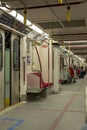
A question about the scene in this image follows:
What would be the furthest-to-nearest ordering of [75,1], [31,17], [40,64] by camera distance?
1. [40,64]
2. [31,17]
3. [75,1]

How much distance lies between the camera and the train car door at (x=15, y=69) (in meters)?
6.61

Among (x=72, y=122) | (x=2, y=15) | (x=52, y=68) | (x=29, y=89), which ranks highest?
(x=2, y=15)

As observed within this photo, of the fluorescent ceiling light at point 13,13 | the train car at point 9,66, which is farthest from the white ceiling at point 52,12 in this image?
the train car at point 9,66

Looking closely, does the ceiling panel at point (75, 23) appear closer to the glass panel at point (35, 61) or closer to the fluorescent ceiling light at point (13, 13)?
the fluorescent ceiling light at point (13, 13)

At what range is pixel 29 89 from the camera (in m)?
7.40

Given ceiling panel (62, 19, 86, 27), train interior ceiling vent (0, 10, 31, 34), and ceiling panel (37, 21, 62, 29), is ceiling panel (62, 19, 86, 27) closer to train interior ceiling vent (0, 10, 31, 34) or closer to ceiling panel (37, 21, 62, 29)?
ceiling panel (37, 21, 62, 29)

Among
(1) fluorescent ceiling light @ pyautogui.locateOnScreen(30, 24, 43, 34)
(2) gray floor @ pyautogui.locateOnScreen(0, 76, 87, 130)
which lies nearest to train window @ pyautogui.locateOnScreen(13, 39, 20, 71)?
(1) fluorescent ceiling light @ pyautogui.locateOnScreen(30, 24, 43, 34)

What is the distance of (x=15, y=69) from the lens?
22.3ft

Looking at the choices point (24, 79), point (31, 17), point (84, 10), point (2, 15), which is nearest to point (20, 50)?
point (24, 79)

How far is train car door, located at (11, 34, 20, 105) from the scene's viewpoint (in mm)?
6613

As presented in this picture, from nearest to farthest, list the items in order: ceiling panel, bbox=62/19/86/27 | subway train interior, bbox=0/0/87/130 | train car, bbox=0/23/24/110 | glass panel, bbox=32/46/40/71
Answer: subway train interior, bbox=0/0/87/130 < train car, bbox=0/23/24/110 < ceiling panel, bbox=62/19/86/27 < glass panel, bbox=32/46/40/71

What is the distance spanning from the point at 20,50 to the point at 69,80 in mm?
7583

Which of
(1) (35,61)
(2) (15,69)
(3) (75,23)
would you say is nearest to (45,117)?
(2) (15,69)

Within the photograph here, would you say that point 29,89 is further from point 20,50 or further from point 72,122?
point 72,122
